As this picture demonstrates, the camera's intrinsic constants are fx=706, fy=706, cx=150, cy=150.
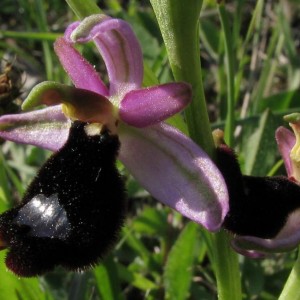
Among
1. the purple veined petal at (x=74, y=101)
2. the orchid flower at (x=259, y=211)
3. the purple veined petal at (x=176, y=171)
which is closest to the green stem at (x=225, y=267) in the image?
the orchid flower at (x=259, y=211)

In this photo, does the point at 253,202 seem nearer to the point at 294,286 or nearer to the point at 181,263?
the point at 294,286

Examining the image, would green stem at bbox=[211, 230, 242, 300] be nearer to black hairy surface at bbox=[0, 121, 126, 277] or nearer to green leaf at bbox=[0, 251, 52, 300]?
black hairy surface at bbox=[0, 121, 126, 277]

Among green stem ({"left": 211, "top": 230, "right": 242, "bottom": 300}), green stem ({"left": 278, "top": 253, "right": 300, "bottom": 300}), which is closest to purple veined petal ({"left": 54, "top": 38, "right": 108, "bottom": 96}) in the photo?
green stem ({"left": 211, "top": 230, "right": 242, "bottom": 300})

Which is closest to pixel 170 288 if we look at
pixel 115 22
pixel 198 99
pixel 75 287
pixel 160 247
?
pixel 75 287

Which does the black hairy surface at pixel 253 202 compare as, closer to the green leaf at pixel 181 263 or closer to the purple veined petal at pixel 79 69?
the purple veined petal at pixel 79 69

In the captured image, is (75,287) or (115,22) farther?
(75,287)

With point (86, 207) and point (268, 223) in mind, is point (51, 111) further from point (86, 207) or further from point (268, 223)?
point (268, 223)
